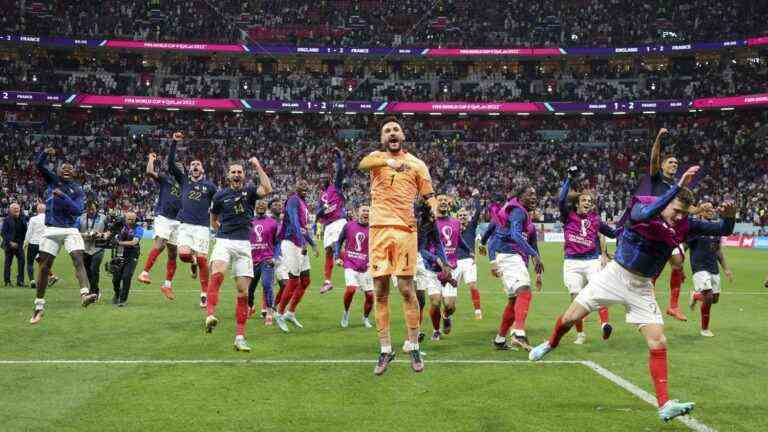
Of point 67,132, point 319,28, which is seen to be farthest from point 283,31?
point 67,132

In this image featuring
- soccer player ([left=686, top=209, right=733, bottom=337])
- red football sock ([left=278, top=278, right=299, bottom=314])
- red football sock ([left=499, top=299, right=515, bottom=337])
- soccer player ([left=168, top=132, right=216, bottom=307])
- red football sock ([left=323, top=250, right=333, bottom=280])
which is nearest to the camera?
red football sock ([left=499, top=299, right=515, bottom=337])

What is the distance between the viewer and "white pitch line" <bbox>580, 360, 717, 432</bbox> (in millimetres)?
6592

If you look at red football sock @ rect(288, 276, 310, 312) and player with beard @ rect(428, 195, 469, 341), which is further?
red football sock @ rect(288, 276, 310, 312)

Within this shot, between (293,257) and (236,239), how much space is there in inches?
113

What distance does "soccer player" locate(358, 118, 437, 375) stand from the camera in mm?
7730

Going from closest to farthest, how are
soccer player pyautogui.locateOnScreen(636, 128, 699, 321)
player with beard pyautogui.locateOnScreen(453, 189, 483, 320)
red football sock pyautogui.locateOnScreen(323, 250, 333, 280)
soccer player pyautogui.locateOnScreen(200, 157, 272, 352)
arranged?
soccer player pyautogui.locateOnScreen(636, 128, 699, 321) → soccer player pyautogui.locateOnScreen(200, 157, 272, 352) → player with beard pyautogui.locateOnScreen(453, 189, 483, 320) → red football sock pyautogui.locateOnScreen(323, 250, 333, 280)

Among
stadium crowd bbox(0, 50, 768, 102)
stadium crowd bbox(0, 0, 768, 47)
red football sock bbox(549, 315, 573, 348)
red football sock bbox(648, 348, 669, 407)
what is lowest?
red football sock bbox(648, 348, 669, 407)

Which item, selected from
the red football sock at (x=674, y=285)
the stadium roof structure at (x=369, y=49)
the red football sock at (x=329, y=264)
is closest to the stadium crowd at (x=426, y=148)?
the stadium roof structure at (x=369, y=49)

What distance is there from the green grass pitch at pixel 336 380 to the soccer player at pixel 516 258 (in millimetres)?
428

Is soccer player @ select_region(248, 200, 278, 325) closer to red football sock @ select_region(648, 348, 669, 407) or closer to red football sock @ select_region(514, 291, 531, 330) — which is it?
red football sock @ select_region(514, 291, 531, 330)

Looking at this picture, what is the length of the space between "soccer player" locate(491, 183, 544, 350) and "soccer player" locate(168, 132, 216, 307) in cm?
577

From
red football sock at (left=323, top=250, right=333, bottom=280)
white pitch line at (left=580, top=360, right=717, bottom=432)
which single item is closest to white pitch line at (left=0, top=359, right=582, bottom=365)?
white pitch line at (left=580, top=360, right=717, bottom=432)

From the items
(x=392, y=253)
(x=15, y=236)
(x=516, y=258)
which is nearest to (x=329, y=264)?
(x=516, y=258)

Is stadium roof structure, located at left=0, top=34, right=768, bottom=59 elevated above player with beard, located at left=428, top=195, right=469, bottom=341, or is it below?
above
